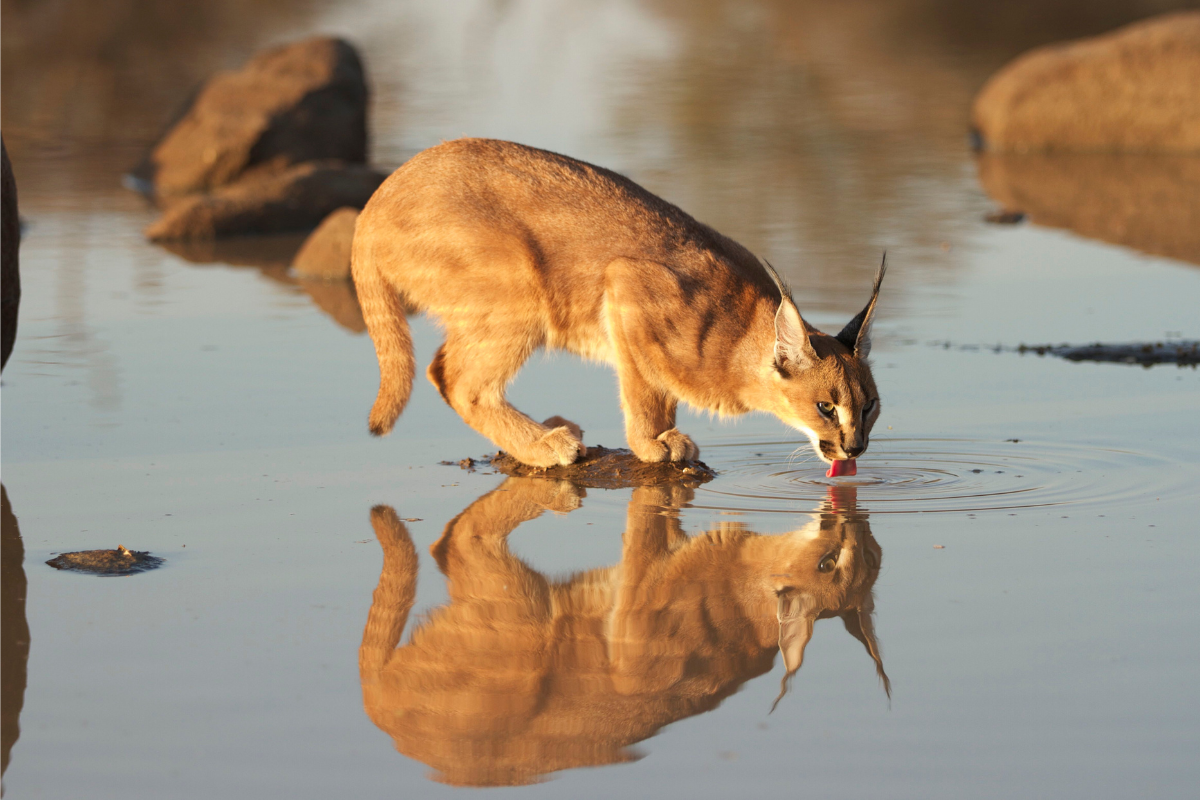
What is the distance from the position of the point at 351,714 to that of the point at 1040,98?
1723 centimetres

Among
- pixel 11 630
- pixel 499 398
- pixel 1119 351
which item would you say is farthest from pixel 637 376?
pixel 1119 351

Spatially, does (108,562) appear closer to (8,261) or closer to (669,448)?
(8,261)

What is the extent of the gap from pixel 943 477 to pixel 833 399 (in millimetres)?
660

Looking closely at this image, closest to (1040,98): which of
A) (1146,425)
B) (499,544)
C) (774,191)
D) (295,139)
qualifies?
(774,191)

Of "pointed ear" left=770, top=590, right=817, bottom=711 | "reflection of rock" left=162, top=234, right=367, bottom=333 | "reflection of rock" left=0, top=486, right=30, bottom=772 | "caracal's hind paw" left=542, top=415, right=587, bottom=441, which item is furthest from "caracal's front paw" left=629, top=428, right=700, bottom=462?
"reflection of rock" left=162, top=234, right=367, bottom=333

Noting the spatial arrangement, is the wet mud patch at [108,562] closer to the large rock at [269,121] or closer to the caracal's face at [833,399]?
the caracal's face at [833,399]

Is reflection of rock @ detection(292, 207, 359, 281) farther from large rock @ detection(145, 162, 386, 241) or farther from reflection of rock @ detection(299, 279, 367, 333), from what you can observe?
large rock @ detection(145, 162, 386, 241)

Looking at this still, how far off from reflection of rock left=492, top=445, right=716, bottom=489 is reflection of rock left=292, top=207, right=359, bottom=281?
5383 millimetres

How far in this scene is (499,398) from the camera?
7078 mm

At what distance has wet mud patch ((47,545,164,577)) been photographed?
208 inches

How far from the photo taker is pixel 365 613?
4957 mm

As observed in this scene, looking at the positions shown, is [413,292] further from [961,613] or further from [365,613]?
[961,613]

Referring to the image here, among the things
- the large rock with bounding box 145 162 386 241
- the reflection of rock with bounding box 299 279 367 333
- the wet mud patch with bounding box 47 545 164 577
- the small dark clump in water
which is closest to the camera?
the wet mud patch with bounding box 47 545 164 577

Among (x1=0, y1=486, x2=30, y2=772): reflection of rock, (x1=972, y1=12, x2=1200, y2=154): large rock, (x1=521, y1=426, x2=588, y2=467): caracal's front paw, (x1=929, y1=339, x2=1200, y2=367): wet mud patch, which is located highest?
(x1=972, y1=12, x2=1200, y2=154): large rock
